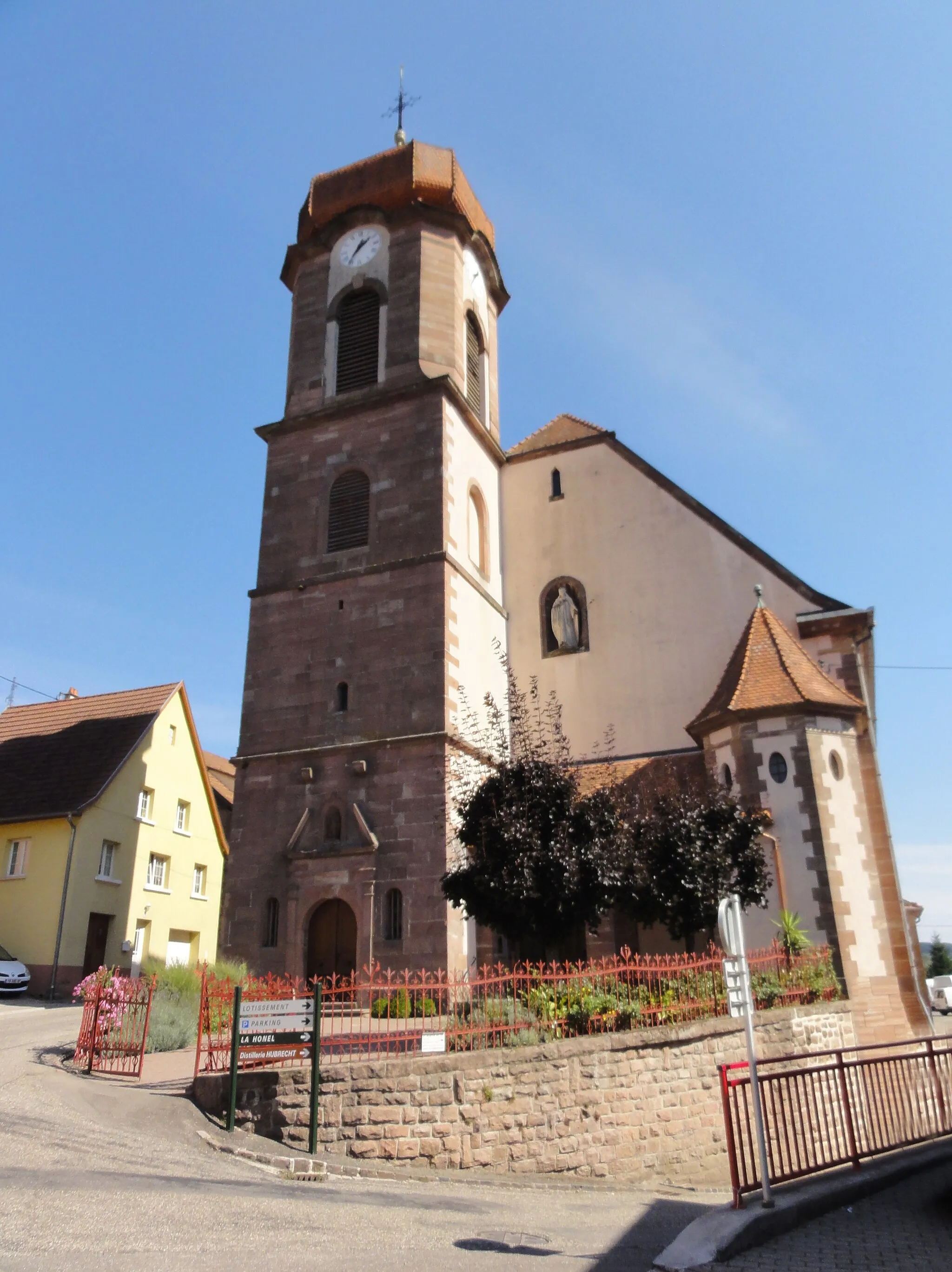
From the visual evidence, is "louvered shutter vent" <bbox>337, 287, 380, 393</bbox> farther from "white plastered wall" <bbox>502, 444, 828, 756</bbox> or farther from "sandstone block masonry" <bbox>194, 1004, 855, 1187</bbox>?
"sandstone block masonry" <bbox>194, 1004, 855, 1187</bbox>

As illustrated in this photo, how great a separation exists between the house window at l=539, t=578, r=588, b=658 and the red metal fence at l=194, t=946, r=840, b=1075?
29.7 ft

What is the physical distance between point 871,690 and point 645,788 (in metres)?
8.03

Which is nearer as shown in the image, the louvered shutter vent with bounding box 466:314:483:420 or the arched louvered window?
the arched louvered window

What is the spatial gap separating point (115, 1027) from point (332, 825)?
6403 mm

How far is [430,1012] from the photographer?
1370 cm

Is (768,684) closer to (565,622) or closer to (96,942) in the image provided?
(565,622)

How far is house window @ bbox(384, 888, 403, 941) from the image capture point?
16672 mm

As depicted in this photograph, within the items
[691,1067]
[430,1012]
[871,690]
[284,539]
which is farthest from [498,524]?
[691,1067]

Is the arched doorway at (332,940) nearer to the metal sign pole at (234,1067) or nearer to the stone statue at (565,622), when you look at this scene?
the metal sign pole at (234,1067)

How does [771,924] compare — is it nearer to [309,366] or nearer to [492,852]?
[492,852]

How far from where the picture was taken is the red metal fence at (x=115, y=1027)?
38.0 feet

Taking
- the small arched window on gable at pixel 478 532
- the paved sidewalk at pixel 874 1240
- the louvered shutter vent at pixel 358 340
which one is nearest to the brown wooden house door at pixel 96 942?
the small arched window on gable at pixel 478 532

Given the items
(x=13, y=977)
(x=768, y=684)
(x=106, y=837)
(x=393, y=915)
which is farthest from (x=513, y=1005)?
(x=106, y=837)

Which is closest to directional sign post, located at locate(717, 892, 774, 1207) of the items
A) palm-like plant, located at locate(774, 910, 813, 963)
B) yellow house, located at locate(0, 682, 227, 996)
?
palm-like plant, located at locate(774, 910, 813, 963)
